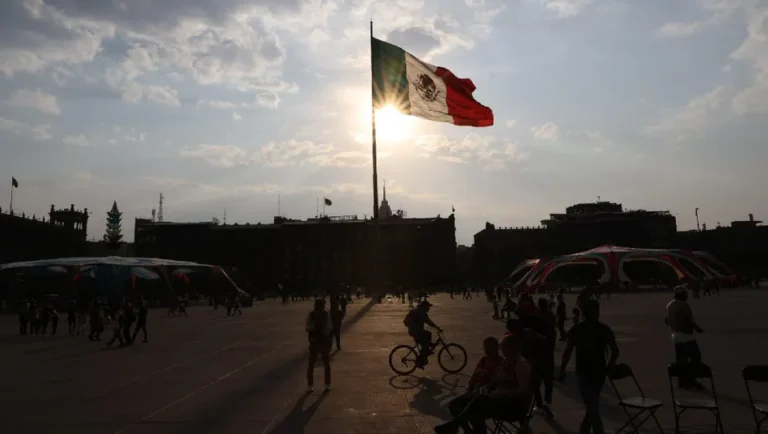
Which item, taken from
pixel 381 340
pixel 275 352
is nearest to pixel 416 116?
pixel 381 340

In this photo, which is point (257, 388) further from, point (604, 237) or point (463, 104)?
point (604, 237)

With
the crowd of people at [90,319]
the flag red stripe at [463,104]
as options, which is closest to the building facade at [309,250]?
the crowd of people at [90,319]

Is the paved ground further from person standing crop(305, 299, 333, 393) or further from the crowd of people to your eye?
the crowd of people

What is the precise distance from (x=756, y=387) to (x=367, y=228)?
106671mm

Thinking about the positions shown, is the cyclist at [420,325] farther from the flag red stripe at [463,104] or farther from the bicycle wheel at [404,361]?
the flag red stripe at [463,104]

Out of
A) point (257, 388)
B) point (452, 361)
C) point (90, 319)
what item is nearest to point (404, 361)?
point (452, 361)

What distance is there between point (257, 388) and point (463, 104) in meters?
18.1

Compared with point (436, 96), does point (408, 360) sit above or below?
below

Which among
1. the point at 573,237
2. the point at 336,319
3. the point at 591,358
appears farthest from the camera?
the point at 573,237

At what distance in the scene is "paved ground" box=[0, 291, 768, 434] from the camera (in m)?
8.23

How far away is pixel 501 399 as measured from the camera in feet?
19.7

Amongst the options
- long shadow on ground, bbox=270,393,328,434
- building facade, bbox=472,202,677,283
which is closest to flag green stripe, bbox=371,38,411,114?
long shadow on ground, bbox=270,393,328,434

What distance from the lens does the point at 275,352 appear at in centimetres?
1705

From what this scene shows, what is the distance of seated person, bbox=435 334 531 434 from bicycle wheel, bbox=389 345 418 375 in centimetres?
613
